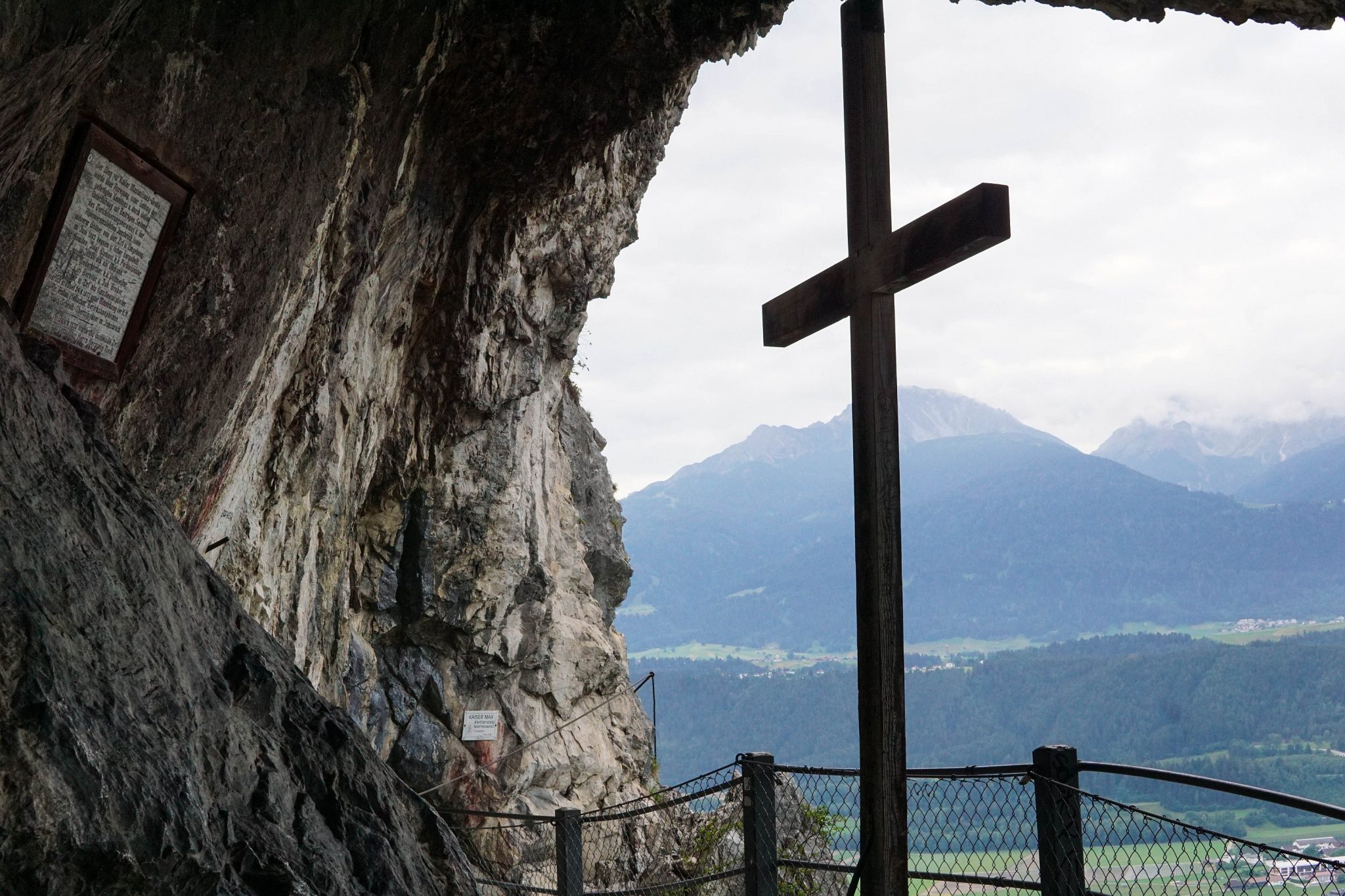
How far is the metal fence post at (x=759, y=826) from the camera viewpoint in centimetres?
586

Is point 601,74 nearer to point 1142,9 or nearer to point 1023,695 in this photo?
point 1142,9

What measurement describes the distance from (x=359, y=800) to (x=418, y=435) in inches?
285

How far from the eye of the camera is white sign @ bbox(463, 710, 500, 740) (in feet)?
38.4

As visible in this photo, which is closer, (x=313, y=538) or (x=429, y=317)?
(x=313, y=538)

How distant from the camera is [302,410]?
742 centimetres

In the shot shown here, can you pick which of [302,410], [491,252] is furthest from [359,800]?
[491,252]

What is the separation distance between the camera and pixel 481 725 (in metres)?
11.9

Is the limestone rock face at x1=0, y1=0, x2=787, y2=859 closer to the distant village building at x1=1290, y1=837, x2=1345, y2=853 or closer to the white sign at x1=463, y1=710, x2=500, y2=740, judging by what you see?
the white sign at x1=463, y1=710, x2=500, y2=740

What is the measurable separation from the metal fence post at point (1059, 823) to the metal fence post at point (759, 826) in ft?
5.43

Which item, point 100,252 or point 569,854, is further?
point 569,854

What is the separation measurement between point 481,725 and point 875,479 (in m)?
9.09

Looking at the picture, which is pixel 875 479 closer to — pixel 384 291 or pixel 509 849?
pixel 384 291

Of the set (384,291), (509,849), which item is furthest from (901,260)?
(509,849)

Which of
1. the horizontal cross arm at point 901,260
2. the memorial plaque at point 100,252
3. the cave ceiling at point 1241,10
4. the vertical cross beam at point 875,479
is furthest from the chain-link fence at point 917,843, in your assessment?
the memorial plaque at point 100,252
